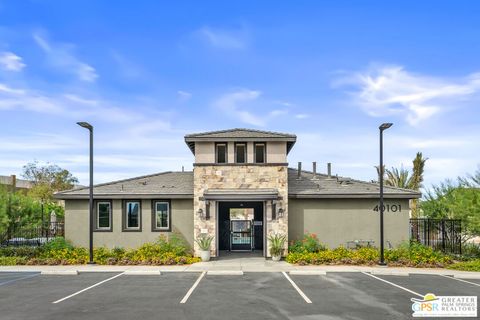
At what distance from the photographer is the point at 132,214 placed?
22531 mm

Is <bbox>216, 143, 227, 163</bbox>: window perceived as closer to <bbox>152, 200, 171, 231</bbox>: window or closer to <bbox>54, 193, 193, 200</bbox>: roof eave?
<bbox>54, 193, 193, 200</bbox>: roof eave

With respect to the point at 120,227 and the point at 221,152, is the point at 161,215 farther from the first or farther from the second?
the point at 221,152

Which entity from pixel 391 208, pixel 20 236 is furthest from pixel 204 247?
pixel 391 208

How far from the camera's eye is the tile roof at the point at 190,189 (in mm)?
21953

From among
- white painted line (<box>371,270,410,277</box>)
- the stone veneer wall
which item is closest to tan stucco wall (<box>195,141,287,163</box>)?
the stone veneer wall

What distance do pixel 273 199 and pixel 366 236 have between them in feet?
18.6

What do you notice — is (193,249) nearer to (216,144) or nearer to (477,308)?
(216,144)

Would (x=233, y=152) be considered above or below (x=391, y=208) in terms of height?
above

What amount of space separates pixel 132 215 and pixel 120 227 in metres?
0.89

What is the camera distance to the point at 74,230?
22.3 meters

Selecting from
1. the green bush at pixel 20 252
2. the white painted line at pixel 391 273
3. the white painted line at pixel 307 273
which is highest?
the green bush at pixel 20 252

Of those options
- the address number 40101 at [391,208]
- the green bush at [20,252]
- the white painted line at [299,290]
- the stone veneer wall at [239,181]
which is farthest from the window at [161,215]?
the address number 40101 at [391,208]

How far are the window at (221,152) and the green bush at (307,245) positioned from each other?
5.77 m

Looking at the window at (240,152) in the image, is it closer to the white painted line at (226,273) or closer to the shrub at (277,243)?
the shrub at (277,243)
